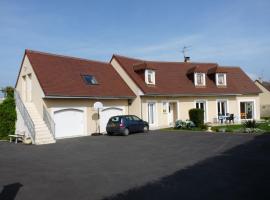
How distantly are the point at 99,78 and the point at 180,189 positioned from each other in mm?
19270

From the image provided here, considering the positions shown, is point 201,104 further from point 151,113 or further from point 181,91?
point 151,113

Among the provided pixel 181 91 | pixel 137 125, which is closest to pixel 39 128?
pixel 137 125

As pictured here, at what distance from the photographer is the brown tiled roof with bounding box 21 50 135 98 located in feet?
70.8

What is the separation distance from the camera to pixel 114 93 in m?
25.2

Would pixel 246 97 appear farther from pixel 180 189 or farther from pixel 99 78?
pixel 180 189

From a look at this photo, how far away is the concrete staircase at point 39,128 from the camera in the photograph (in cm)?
1887

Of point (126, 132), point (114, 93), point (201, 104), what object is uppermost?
point (114, 93)

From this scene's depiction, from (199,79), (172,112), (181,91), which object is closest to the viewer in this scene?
(181,91)

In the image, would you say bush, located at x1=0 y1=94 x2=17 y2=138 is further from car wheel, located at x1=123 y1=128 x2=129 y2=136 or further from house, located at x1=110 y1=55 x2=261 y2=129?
house, located at x1=110 y1=55 x2=261 y2=129

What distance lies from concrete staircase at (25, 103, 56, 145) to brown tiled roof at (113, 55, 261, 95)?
9.22m

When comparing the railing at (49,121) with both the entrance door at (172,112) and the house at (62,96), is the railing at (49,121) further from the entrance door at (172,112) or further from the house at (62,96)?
the entrance door at (172,112)

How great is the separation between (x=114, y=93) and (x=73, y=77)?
351 centimetres

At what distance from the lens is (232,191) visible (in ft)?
24.2

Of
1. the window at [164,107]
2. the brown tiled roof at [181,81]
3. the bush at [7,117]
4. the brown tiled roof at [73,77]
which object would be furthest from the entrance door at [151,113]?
the bush at [7,117]
